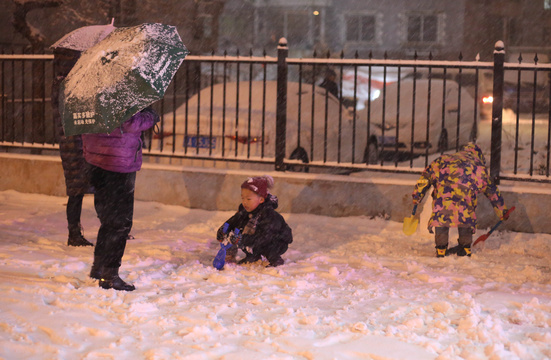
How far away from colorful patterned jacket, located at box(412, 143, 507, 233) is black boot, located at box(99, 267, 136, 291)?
9.74ft

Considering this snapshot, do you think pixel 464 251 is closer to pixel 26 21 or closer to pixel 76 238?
pixel 76 238

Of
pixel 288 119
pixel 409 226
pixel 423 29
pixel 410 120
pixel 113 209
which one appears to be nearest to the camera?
pixel 113 209

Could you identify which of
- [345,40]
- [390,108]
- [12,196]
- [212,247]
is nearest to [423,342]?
[212,247]

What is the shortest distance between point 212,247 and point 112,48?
269 centimetres

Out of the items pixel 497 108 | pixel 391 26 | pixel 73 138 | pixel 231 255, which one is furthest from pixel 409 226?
pixel 391 26

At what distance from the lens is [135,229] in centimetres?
803

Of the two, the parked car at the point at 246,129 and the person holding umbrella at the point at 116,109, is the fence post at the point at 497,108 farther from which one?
the person holding umbrella at the point at 116,109

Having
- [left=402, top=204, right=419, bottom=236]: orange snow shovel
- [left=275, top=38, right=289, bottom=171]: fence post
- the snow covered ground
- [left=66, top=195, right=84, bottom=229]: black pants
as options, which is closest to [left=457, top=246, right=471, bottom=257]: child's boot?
the snow covered ground

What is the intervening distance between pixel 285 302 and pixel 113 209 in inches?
54.1

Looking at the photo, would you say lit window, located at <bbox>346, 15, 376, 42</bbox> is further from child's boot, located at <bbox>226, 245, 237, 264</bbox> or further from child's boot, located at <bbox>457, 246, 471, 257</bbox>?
child's boot, located at <bbox>226, 245, 237, 264</bbox>

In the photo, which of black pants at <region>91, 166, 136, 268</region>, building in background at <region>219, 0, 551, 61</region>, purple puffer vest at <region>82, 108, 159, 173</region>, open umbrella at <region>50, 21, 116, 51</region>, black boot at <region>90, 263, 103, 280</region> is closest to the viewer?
purple puffer vest at <region>82, 108, 159, 173</region>

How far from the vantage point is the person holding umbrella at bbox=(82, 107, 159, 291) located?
5105 millimetres

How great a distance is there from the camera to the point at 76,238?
691cm

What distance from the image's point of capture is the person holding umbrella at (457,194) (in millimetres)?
6773
